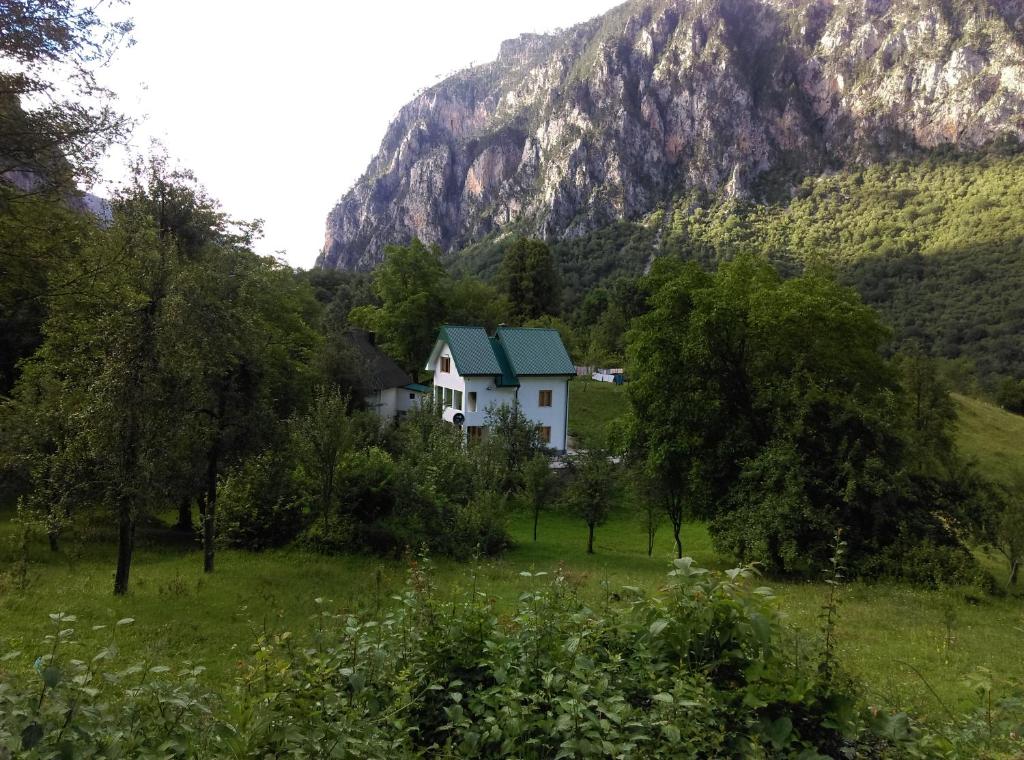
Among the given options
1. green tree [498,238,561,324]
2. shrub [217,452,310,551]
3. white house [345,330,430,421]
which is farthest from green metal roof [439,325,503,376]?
green tree [498,238,561,324]

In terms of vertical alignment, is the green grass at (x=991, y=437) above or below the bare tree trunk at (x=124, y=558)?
above

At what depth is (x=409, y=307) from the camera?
48219 mm

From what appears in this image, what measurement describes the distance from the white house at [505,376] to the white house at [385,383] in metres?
3.14

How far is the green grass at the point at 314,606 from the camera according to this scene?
27.9 feet

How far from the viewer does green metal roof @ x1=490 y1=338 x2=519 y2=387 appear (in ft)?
120

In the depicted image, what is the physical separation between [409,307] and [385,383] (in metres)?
8.12

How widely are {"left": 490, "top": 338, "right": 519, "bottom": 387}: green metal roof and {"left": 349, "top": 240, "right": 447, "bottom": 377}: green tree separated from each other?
1249 cm

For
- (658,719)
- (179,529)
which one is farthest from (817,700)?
(179,529)

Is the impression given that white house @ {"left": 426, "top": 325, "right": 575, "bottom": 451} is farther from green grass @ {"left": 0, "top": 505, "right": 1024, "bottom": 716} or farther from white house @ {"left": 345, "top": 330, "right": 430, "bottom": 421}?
green grass @ {"left": 0, "top": 505, "right": 1024, "bottom": 716}

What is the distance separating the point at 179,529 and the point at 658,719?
21501 mm

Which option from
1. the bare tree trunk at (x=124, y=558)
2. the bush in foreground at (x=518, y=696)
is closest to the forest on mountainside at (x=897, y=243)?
the bare tree trunk at (x=124, y=558)

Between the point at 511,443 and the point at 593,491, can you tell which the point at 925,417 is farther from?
the point at 511,443

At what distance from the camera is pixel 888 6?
170 meters

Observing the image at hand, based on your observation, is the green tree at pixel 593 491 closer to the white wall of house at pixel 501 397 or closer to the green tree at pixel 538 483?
the green tree at pixel 538 483
